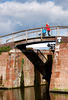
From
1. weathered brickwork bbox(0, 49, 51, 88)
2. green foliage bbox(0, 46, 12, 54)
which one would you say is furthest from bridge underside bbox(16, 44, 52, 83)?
green foliage bbox(0, 46, 12, 54)

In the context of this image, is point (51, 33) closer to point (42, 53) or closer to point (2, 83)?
point (42, 53)

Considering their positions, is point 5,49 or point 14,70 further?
point 5,49

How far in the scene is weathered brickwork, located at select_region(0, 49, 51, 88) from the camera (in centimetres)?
2458

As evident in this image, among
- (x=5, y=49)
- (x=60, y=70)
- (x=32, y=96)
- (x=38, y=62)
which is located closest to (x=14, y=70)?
(x=5, y=49)

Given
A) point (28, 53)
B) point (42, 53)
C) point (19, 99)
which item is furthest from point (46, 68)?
point (19, 99)

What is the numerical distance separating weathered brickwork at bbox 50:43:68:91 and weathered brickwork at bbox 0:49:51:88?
726 centimetres

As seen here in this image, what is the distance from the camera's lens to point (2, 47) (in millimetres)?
26312

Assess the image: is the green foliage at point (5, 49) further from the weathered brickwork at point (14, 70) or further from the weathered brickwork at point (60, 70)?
the weathered brickwork at point (60, 70)

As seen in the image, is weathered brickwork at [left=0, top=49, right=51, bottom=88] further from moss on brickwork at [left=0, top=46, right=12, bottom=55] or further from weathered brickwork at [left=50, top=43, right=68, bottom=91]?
weathered brickwork at [left=50, top=43, right=68, bottom=91]

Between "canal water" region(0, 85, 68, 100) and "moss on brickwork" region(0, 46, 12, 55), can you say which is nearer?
"canal water" region(0, 85, 68, 100)

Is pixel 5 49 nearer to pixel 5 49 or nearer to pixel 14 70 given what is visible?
pixel 5 49

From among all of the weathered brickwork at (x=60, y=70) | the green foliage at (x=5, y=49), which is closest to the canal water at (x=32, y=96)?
the weathered brickwork at (x=60, y=70)

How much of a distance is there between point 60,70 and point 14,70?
803cm

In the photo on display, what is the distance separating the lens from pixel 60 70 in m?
19.6
